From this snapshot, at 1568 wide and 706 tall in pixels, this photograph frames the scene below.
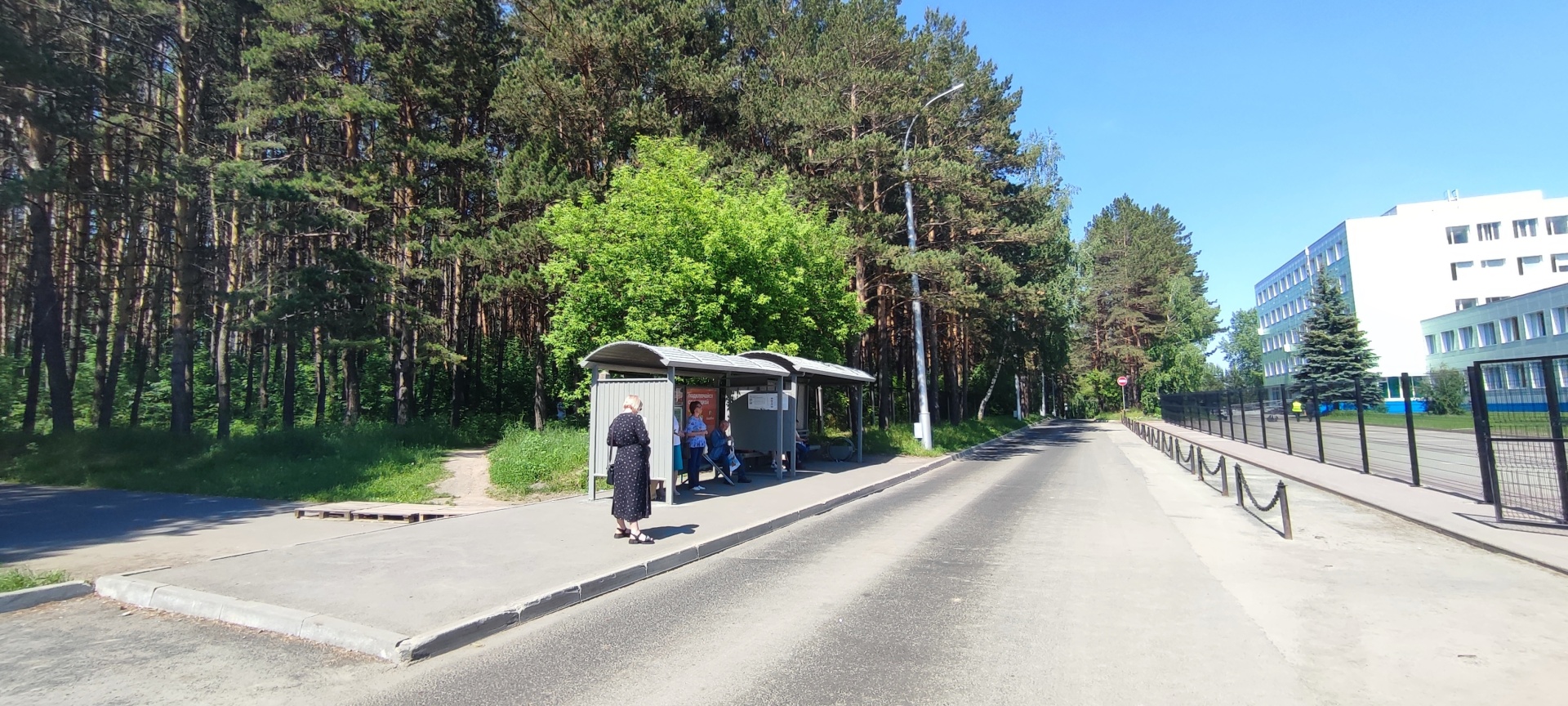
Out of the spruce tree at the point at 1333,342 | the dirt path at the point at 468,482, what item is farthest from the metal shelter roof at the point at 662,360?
the spruce tree at the point at 1333,342

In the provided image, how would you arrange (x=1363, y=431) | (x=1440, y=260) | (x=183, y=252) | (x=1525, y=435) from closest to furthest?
1. (x=1525, y=435)
2. (x=1363, y=431)
3. (x=183, y=252)
4. (x=1440, y=260)

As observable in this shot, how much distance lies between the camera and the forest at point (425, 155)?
2075cm

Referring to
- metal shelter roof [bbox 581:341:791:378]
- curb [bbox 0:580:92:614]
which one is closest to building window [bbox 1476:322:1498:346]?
metal shelter roof [bbox 581:341:791:378]

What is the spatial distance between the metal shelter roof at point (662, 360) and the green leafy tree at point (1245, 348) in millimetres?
79769

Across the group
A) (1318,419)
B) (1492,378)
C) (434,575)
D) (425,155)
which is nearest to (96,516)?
(434,575)

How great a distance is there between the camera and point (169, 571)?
7.00 metres

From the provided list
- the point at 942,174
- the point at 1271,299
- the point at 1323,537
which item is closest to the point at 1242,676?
the point at 1323,537

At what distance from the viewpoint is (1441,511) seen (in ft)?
34.6

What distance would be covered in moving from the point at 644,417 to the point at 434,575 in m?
4.87

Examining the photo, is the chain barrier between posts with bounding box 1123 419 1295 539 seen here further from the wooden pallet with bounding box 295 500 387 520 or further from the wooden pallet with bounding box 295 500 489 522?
the wooden pallet with bounding box 295 500 387 520

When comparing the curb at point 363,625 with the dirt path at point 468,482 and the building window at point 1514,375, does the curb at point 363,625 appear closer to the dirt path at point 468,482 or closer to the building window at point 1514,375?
the dirt path at point 468,482

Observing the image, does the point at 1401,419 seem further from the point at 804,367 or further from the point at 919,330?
the point at 804,367

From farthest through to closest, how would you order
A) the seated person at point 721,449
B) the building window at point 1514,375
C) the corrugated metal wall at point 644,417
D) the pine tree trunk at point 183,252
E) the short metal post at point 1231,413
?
the short metal post at point 1231,413 → the pine tree trunk at point 183,252 → the seated person at point 721,449 → the corrugated metal wall at point 644,417 → the building window at point 1514,375

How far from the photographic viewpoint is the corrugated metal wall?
37.6 ft
